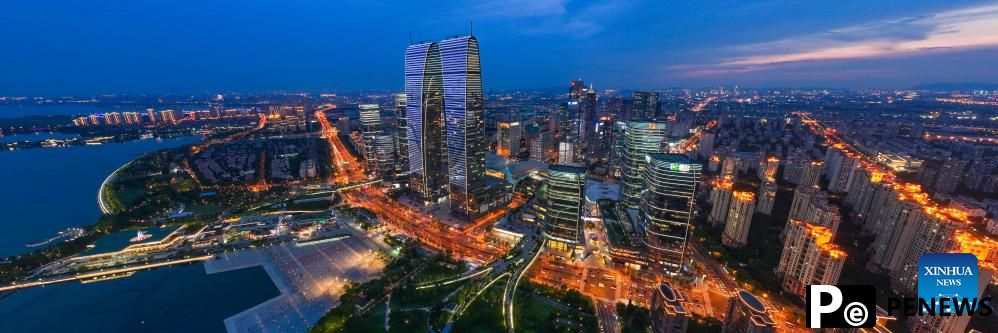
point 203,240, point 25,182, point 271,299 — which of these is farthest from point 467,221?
point 25,182

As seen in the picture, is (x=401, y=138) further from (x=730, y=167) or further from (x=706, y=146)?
(x=706, y=146)

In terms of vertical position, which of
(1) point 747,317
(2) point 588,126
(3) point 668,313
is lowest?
(3) point 668,313

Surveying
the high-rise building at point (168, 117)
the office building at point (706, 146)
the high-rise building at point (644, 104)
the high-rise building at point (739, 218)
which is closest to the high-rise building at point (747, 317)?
the high-rise building at point (739, 218)

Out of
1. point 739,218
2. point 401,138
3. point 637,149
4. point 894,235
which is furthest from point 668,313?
point 401,138

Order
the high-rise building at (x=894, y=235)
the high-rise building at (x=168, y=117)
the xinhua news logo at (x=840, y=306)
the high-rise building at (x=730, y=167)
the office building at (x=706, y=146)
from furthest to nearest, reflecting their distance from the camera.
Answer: the high-rise building at (x=168, y=117)
the office building at (x=706, y=146)
the high-rise building at (x=730, y=167)
the high-rise building at (x=894, y=235)
the xinhua news logo at (x=840, y=306)

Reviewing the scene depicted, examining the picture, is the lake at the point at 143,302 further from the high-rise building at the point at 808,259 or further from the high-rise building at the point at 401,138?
the high-rise building at the point at 808,259

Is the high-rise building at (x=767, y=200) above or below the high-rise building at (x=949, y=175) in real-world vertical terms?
below
